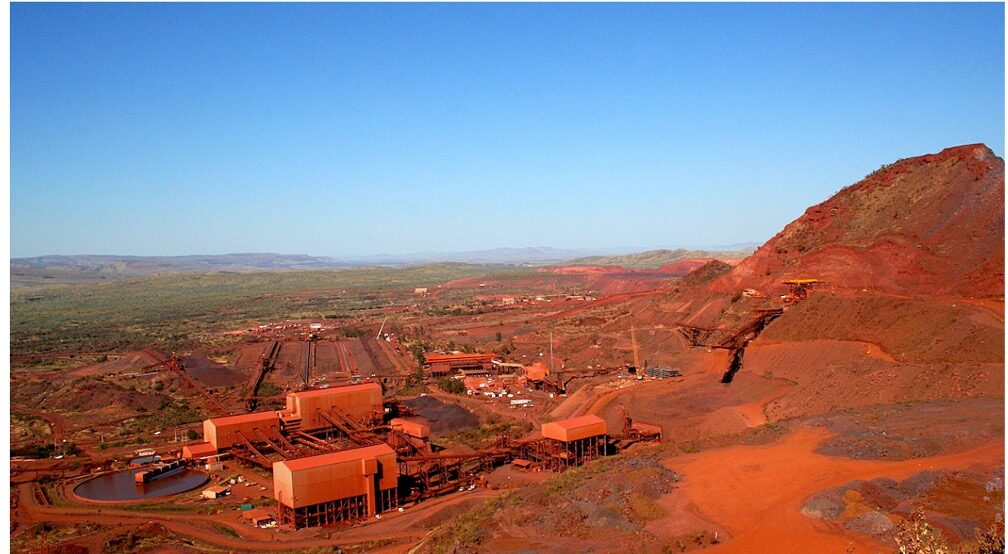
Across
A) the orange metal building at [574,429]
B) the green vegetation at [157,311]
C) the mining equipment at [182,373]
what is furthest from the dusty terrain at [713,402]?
the green vegetation at [157,311]

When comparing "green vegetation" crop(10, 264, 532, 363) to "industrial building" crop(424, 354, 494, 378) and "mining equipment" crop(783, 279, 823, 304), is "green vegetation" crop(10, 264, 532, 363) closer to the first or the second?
"industrial building" crop(424, 354, 494, 378)

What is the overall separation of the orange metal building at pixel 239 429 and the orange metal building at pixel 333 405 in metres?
1.14

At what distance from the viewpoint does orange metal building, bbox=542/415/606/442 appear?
33.6 metres

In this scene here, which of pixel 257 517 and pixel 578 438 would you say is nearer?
pixel 257 517

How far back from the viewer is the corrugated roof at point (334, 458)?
27906 mm

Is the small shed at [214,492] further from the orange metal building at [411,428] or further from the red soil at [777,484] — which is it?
the red soil at [777,484]

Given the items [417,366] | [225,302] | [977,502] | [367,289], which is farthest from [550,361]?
[367,289]

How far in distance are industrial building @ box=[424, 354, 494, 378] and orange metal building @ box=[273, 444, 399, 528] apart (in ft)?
93.7

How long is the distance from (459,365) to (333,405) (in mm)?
19355

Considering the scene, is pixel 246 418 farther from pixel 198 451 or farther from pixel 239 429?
pixel 198 451

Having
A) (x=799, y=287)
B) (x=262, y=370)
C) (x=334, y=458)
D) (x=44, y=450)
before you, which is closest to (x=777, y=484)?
(x=334, y=458)

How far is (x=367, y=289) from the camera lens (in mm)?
178375

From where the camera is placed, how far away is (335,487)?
28234mm

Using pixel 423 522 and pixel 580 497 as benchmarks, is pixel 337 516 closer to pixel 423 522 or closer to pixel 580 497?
pixel 423 522
